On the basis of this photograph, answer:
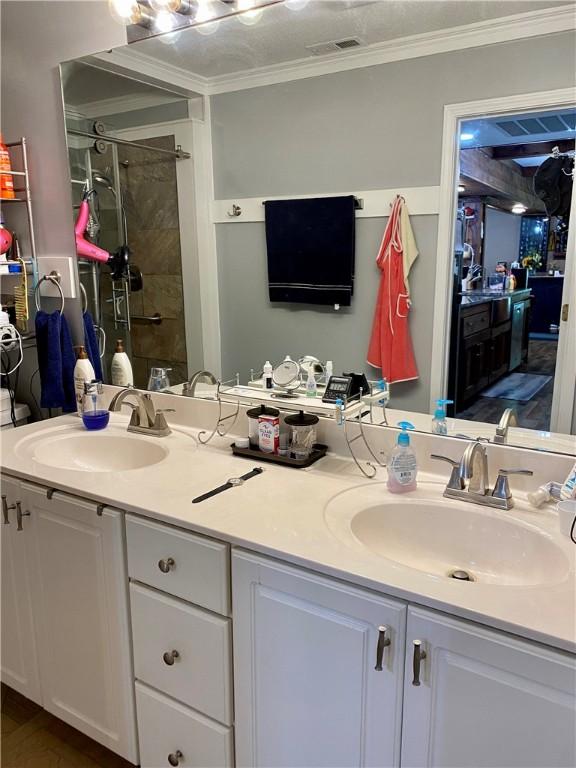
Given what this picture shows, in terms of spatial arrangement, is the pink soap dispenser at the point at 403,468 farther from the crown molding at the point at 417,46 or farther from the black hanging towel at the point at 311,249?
the crown molding at the point at 417,46

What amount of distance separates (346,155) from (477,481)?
36.6 inches

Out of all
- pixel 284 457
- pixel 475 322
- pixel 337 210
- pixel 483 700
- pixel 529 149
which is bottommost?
pixel 483 700

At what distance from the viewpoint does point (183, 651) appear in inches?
54.5

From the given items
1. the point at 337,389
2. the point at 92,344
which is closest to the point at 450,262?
the point at 337,389

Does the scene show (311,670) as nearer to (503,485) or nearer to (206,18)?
(503,485)

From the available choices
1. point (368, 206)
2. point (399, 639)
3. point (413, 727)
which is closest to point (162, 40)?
point (368, 206)

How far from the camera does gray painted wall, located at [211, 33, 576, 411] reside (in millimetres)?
1400

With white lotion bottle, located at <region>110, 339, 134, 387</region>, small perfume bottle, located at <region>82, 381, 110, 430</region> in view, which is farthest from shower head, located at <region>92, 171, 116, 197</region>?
small perfume bottle, located at <region>82, 381, 110, 430</region>

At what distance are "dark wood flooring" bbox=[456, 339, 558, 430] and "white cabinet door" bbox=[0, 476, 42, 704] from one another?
1.32 m

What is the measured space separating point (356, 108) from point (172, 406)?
1122 millimetres

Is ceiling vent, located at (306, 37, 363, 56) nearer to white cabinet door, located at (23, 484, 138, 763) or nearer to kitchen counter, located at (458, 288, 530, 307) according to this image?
kitchen counter, located at (458, 288, 530, 307)

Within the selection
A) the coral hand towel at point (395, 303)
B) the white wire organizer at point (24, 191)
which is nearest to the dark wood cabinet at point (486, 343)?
the coral hand towel at point (395, 303)

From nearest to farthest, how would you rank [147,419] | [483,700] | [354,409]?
[483,700]
[354,409]
[147,419]

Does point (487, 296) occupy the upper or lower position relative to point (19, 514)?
upper
